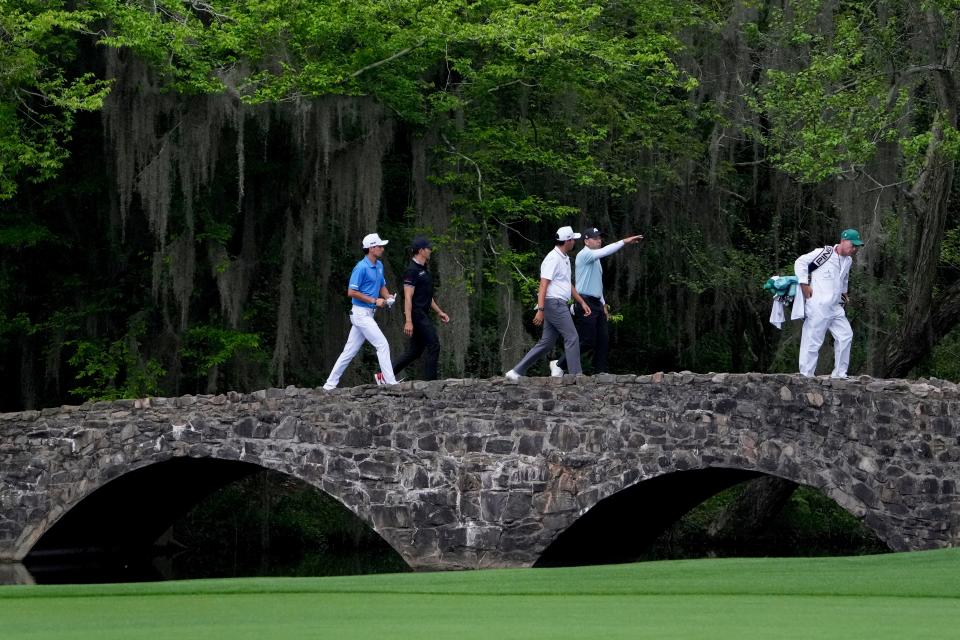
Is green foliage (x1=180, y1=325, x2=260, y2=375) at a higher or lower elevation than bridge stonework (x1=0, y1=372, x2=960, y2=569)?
higher

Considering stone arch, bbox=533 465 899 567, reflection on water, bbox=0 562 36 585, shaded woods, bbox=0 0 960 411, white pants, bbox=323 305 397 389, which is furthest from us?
shaded woods, bbox=0 0 960 411

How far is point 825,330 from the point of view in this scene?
1670 centimetres

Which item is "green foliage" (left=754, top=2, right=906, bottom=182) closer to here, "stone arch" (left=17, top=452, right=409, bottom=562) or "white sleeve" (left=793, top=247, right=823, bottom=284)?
"white sleeve" (left=793, top=247, right=823, bottom=284)

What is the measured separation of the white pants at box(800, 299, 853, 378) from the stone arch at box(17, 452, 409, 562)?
535 centimetres

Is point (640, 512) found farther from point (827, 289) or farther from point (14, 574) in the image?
point (14, 574)

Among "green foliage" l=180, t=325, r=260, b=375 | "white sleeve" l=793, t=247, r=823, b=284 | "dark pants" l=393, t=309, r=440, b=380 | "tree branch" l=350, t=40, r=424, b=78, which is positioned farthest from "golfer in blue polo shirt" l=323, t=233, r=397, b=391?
"green foliage" l=180, t=325, r=260, b=375

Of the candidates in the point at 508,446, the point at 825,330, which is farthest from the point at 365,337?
the point at 825,330

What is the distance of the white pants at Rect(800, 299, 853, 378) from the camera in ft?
54.2

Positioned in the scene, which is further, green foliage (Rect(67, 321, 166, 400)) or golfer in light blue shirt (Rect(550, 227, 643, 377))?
green foliage (Rect(67, 321, 166, 400))

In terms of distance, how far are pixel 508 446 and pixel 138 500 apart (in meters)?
7.08

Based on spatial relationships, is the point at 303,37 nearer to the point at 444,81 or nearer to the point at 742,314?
the point at 444,81

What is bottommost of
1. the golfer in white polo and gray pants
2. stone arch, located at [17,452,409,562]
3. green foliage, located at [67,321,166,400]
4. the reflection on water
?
the reflection on water

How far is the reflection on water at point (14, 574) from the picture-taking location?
1959cm

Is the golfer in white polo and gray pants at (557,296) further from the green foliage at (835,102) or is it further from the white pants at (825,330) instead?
the green foliage at (835,102)
